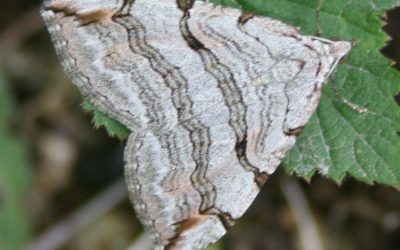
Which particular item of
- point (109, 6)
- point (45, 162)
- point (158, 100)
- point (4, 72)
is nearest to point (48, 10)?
point (109, 6)

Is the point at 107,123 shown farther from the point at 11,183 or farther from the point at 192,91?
the point at 11,183

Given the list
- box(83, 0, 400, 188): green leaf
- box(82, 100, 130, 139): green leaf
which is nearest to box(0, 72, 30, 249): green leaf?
box(82, 100, 130, 139): green leaf

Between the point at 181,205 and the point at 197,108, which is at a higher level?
the point at 197,108

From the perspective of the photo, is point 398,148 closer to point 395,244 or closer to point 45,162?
point 395,244

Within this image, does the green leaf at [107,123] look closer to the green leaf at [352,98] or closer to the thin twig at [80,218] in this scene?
the green leaf at [352,98]

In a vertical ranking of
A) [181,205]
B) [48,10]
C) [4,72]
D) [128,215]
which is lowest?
[128,215]

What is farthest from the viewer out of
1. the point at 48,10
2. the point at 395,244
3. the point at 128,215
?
the point at 128,215
